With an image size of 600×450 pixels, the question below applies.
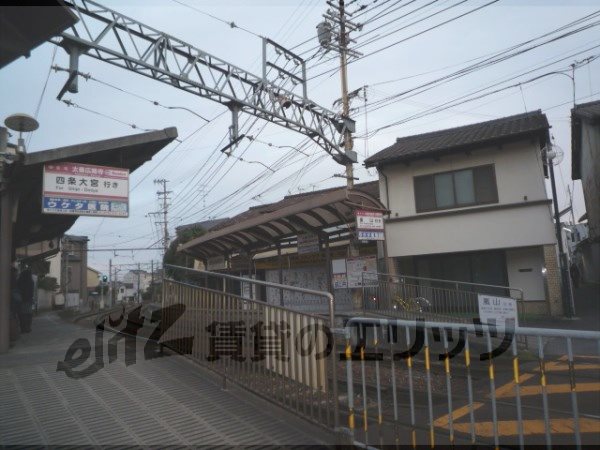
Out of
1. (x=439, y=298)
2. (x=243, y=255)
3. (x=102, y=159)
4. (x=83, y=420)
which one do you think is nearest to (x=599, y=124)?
(x=439, y=298)

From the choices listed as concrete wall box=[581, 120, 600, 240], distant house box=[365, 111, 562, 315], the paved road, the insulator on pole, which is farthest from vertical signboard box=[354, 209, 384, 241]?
concrete wall box=[581, 120, 600, 240]

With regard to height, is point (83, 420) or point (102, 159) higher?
point (102, 159)

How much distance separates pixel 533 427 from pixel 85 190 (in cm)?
843

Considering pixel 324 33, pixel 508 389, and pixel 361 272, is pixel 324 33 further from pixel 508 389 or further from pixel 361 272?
pixel 508 389

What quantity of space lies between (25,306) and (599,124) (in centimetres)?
1972

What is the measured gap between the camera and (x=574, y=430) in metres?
3.03

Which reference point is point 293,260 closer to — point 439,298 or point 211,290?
point 439,298

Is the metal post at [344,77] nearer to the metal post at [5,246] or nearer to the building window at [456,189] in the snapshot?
the building window at [456,189]

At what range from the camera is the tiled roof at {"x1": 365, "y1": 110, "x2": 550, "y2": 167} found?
16.1 m

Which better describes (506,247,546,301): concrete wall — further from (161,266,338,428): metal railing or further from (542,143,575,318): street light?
(161,266,338,428): metal railing

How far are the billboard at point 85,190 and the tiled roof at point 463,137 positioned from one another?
35.8 feet

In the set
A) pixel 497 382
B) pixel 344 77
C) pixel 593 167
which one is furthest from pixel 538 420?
pixel 593 167

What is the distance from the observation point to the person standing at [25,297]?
1149cm

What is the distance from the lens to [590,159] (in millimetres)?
21422
